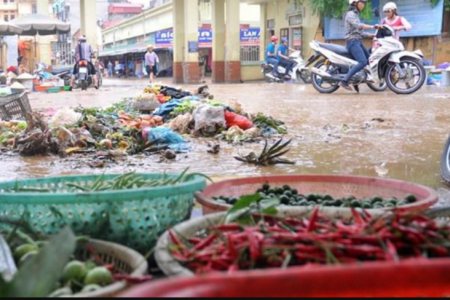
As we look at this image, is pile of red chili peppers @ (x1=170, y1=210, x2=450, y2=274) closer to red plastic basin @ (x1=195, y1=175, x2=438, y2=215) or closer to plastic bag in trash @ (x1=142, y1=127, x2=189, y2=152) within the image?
red plastic basin @ (x1=195, y1=175, x2=438, y2=215)

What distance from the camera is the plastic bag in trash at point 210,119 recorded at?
6.38m

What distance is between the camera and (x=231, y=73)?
72.6ft

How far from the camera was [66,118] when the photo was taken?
639 centimetres

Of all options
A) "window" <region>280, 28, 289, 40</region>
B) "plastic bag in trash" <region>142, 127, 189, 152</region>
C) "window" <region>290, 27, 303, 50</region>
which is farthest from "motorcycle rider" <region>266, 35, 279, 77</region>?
"plastic bag in trash" <region>142, 127, 189, 152</region>

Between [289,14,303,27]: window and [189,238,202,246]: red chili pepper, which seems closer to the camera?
[189,238,202,246]: red chili pepper

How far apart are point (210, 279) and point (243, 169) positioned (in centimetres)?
340

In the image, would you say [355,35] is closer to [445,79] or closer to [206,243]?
[445,79]

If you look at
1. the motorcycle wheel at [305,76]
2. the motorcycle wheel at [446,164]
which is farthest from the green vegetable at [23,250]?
the motorcycle wheel at [305,76]

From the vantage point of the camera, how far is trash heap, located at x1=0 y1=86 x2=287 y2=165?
17.3 feet

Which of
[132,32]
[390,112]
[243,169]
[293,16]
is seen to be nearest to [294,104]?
[390,112]

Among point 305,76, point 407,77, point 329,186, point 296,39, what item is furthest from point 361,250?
point 296,39

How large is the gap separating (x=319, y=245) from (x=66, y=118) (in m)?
5.29

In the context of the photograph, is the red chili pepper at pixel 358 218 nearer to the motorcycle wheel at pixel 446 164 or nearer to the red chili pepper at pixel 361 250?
the red chili pepper at pixel 361 250

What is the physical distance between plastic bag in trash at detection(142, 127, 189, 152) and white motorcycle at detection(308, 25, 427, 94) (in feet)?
22.1
